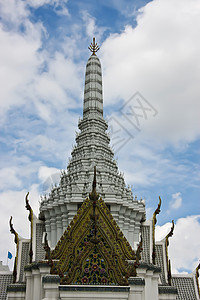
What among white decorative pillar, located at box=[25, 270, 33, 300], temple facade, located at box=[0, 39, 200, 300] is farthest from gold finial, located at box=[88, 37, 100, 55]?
white decorative pillar, located at box=[25, 270, 33, 300]

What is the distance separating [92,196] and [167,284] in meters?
10.2

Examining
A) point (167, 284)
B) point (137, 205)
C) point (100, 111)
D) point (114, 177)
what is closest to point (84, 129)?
point (100, 111)

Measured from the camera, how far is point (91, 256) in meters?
12.5

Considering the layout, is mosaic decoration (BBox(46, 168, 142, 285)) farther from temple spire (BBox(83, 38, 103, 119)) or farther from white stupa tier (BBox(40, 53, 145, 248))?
temple spire (BBox(83, 38, 103, 119))

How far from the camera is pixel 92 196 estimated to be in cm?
1312

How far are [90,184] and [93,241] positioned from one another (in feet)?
36.4

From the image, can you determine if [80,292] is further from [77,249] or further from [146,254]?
[146,254]

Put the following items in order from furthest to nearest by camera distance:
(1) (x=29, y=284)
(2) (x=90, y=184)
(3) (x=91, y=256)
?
(2) (x=90, y=184) → (1) (x=29, y=284) → (3) (x=91, y=256)

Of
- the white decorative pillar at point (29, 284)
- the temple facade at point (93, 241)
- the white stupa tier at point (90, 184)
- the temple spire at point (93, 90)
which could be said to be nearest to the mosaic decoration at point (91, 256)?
the temple facade at point (93, 241)

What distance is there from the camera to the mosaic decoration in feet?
40.3

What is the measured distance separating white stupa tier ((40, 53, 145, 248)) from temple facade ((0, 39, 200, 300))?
0.20ft

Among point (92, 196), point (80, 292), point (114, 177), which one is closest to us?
point (80, 292)

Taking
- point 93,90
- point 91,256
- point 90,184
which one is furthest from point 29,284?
point 93,90

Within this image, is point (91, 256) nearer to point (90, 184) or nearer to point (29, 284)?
point (29, 284)
